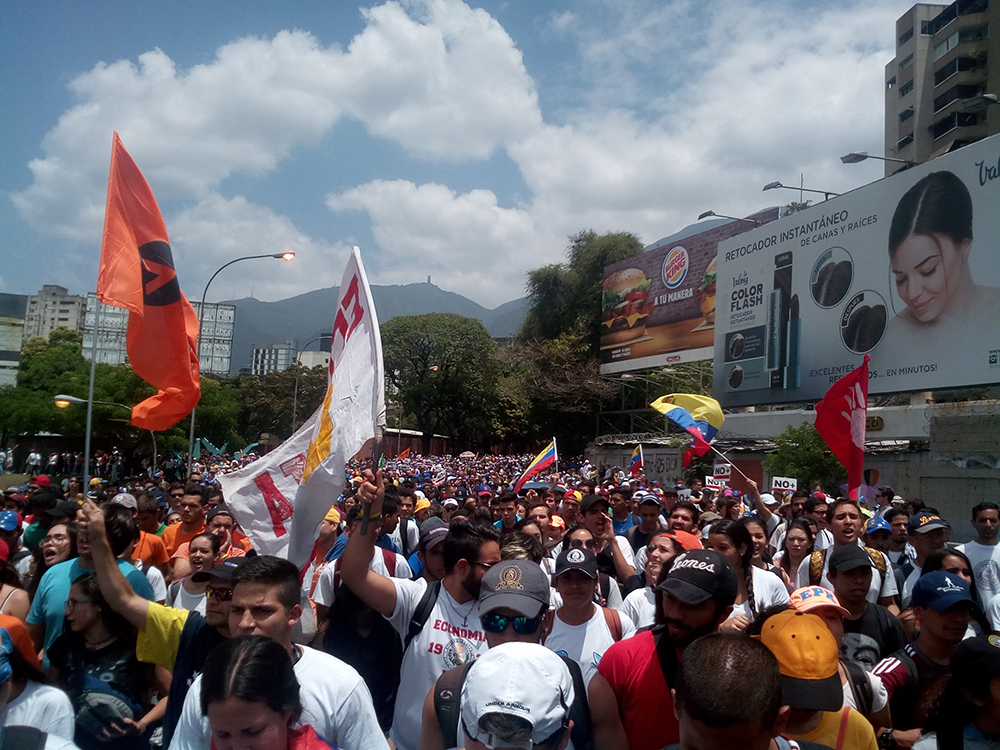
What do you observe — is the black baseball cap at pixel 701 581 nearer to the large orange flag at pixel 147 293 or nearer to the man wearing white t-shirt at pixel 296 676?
the man wearing white t-shirt at pixel 296 676

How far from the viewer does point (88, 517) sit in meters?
3.37

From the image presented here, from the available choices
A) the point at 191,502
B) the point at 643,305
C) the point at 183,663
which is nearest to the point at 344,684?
the point at 183,663

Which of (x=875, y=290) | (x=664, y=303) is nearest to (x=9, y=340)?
(x=664, y=303)

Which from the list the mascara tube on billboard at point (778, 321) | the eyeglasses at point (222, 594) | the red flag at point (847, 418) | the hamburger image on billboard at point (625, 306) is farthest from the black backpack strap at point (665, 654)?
the hamburger image on billboard at point (625, 306)

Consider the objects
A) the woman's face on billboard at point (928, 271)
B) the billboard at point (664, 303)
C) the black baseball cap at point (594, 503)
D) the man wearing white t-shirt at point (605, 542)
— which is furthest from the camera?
the billboard at point (664, 303)

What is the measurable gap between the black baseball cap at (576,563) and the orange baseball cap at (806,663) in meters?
1.18

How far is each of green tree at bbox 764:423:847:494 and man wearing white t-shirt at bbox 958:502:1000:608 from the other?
16.8 meters

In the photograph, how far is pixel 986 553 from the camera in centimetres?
607

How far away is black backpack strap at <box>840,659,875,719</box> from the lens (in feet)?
9.57

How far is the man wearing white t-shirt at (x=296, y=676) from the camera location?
2523 millimetres

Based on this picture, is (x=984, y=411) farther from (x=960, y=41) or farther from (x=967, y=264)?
(x=960, y=41)

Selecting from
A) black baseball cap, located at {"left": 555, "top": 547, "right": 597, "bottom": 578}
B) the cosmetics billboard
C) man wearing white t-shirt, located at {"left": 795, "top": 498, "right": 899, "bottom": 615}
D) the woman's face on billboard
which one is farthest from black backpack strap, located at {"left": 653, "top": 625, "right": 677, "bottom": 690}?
the woman's face on billboard

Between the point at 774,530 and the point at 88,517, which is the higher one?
the point at 88,517

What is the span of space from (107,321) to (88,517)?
5681 inches
